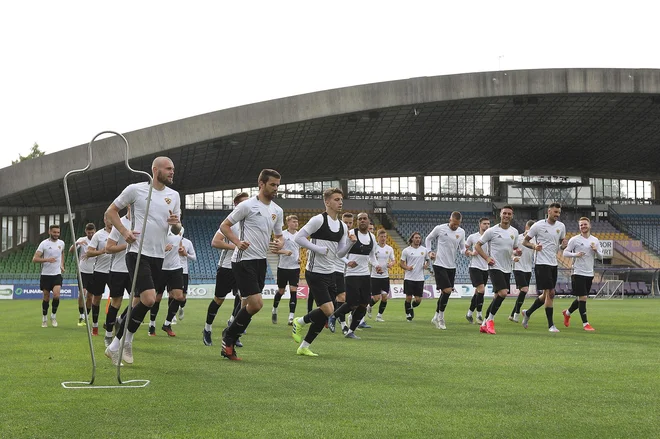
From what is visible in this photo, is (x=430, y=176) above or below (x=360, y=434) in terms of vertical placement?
above

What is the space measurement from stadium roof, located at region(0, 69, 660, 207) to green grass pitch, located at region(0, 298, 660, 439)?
94.3 ft

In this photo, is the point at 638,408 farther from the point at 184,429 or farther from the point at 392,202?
the point at 392,202

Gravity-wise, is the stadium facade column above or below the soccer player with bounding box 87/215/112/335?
above

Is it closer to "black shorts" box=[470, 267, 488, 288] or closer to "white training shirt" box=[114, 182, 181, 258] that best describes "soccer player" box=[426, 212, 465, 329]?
"black shorts" box=[470, 267, 488, 288]

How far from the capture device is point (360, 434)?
221 inches

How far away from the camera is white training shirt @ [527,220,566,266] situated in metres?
16.7

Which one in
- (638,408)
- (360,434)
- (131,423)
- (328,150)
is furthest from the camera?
(328,150)

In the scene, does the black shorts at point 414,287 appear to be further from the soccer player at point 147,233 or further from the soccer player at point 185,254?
the soccer player at point 147,233

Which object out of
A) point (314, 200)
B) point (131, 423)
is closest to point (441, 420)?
point (131, 423)

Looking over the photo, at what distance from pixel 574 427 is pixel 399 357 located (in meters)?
5.19

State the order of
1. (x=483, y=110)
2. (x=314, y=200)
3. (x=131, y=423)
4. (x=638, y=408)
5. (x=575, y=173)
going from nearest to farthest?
(x=131, y=423) < (x=638, y=408) < (x=483, y=110) < (x=314, y=200) < (x=575, y=173)

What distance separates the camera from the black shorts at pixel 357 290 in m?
14.2

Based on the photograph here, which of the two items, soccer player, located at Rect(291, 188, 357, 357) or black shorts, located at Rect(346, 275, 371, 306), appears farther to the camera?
black shorts, located at Rect(346, 275, 371, 306)

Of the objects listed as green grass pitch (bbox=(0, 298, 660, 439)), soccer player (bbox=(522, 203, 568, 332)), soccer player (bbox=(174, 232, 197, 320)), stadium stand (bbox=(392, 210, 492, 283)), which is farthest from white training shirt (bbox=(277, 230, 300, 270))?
stadium stand (bbox=(392, 210, 492, 283))
